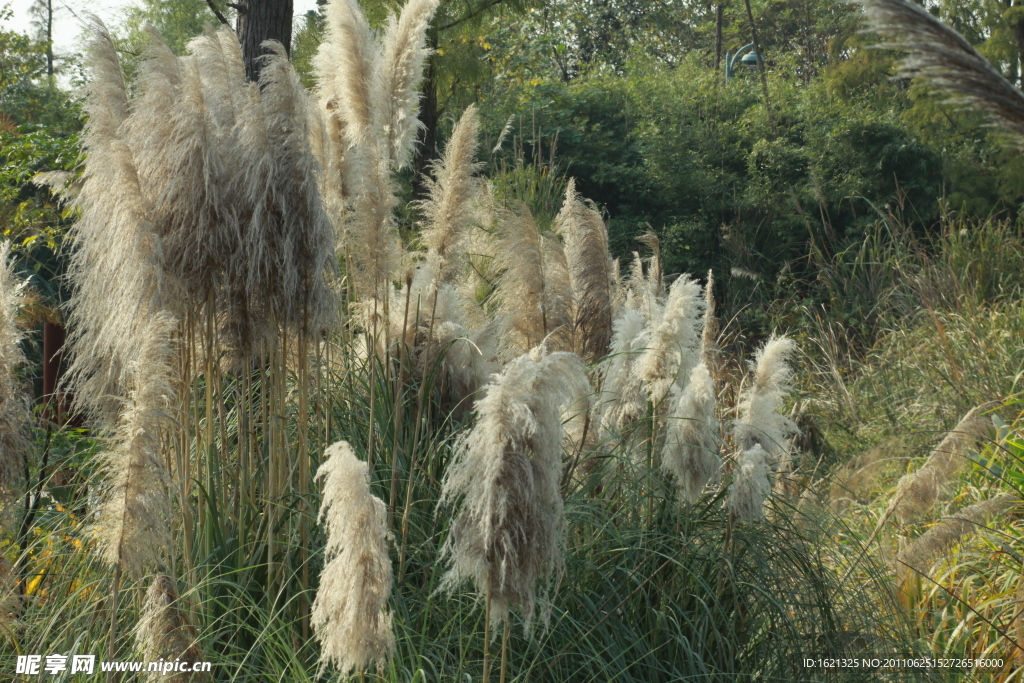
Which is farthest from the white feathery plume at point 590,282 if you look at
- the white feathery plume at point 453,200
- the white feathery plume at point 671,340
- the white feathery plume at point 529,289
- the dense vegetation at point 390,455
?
the white feathery plume at point 671,340

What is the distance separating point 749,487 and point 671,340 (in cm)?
71

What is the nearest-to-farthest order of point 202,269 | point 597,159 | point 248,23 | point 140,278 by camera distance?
point 140,278 < point 202,269 < point 248,23 < point 597,159

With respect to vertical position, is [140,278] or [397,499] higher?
[140,278]

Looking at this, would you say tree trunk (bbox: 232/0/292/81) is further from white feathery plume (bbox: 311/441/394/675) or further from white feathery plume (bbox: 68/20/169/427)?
white feathery plume (bbox: 311/441/394/675)

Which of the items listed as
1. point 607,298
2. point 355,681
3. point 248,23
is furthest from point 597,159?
point 355,681

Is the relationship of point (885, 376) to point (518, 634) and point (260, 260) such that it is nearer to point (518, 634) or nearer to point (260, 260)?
point (518, 634)

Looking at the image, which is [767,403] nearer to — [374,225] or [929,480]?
[929,480]

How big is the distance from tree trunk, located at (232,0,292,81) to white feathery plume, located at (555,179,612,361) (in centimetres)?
243

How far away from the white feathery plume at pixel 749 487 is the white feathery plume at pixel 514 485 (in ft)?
3.14

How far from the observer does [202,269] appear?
3156mm

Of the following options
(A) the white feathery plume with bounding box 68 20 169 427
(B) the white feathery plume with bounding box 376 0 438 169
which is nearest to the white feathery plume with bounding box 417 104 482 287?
(B) the white feathery plume with bounding box 376 0 438 169

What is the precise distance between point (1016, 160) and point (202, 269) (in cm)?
1222

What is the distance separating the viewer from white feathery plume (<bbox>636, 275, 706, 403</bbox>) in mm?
3434

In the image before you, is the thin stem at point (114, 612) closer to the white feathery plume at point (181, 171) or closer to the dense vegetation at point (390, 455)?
the dense vegetation at point (390, 455)
